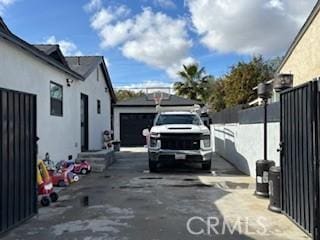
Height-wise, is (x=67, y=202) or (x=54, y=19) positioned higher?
(x=54, y=19)

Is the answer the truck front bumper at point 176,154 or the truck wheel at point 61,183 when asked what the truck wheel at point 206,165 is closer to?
the truck front bumper at point 176,154

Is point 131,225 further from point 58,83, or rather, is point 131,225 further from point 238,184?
point 58,83

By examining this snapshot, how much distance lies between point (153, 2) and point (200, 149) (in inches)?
228

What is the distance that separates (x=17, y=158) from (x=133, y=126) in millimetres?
24863

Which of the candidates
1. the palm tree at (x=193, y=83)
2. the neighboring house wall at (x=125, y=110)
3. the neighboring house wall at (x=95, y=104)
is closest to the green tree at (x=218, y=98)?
the palm tree at (x=193, y=83)

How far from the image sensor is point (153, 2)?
16.6 meters

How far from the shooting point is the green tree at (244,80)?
3153 centimetres

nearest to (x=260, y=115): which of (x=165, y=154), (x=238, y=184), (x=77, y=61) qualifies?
(x=238, y=184)

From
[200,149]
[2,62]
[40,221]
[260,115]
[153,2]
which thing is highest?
[153,2]

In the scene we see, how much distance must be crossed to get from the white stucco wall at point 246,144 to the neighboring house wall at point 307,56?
3.32 metres

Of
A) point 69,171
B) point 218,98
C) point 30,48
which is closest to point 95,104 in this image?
point 69,171

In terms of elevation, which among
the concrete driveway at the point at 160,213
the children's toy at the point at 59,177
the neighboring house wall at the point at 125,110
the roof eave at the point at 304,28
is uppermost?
the roof eave at the point at 304,28

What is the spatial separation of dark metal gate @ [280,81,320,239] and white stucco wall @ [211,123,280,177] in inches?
122

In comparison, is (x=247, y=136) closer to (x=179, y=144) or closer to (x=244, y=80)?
(x=179, y=144)
